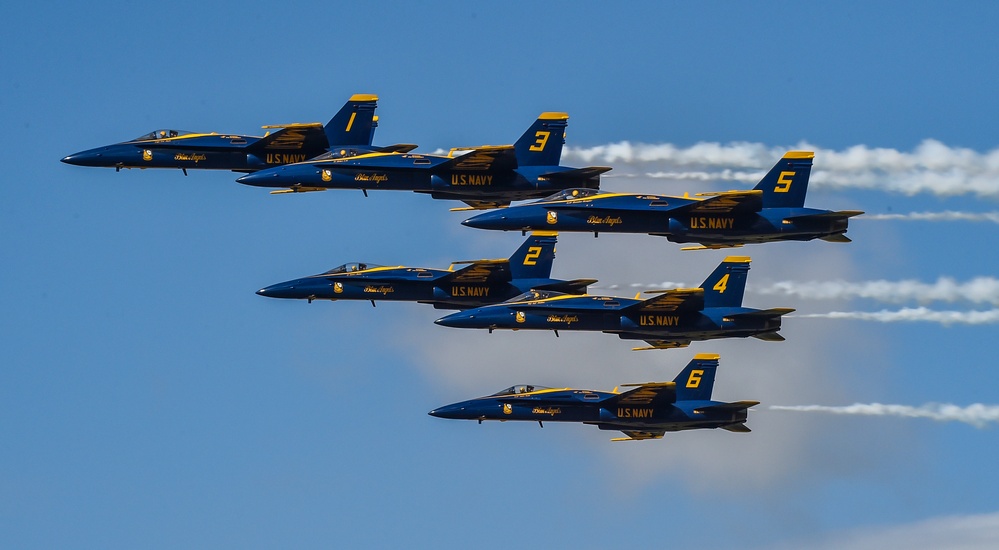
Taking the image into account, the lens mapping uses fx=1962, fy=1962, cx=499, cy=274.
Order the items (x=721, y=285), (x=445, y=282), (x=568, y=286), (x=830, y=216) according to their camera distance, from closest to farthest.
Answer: (x=830, y=216), (x=445, y=282), (x=568, y=286), (x=721, y=285)

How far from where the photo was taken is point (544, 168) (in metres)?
96.4

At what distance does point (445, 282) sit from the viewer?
101m

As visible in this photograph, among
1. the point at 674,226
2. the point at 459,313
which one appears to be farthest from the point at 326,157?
the point at 674,226

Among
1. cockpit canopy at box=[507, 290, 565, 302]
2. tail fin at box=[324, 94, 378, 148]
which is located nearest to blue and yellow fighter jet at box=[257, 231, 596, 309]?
cockpit canopy at box=[507, 290, 565, 302]

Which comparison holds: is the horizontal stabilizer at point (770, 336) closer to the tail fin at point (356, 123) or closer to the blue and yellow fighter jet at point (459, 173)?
the blue and yellow fighter jet at point (459, 173)

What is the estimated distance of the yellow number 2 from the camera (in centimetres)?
10446

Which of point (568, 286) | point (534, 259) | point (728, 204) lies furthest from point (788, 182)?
point (534, 259)

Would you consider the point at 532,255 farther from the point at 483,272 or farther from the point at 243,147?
the point at 243,147

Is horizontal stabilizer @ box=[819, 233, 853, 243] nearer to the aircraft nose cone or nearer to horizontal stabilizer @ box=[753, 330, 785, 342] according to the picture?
horizontal stabilizer @ box=[753, 330, 785, 342]

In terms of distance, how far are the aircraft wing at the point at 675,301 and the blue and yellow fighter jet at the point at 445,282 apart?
4.03m

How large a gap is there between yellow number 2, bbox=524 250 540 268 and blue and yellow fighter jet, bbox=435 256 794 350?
3.66 m

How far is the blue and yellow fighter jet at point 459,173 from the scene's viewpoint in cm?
9575

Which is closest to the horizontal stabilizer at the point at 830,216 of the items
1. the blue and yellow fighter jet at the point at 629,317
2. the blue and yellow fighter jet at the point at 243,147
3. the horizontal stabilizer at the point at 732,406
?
the blue and yellow fighter jet at the point at 629,317

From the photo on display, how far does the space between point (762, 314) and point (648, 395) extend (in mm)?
8245
